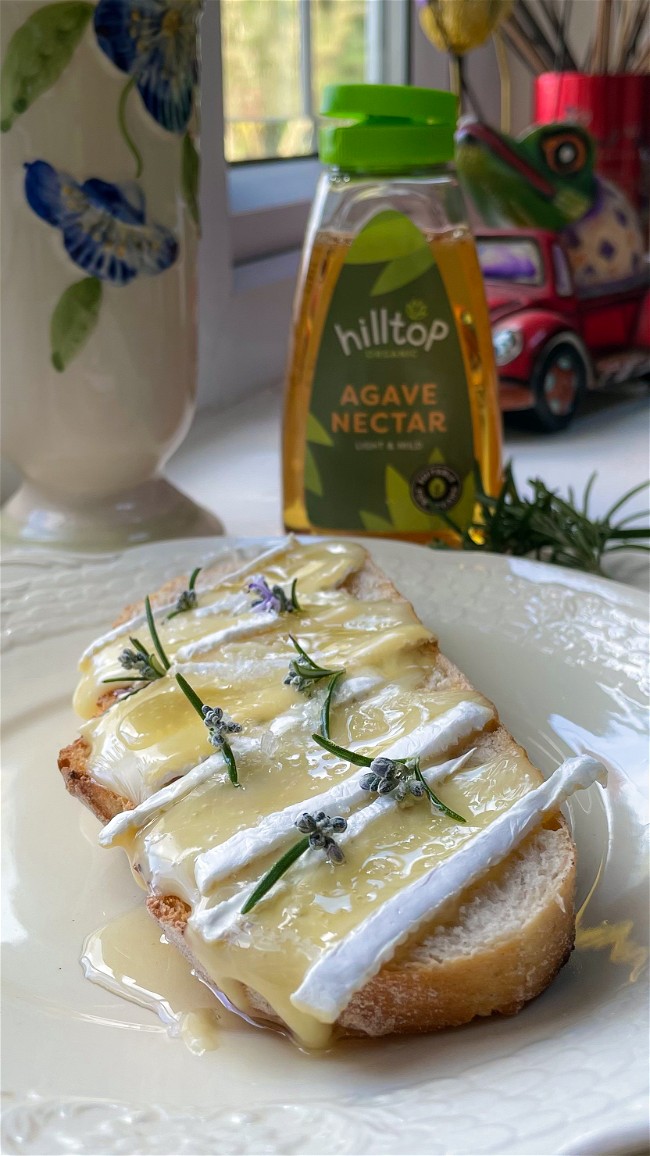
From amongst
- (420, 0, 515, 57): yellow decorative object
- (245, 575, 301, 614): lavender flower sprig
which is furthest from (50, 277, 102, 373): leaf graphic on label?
(420, 0, 515, 57): yellow decorative object

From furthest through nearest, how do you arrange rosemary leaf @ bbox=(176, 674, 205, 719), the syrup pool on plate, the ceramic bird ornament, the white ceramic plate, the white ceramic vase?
the ceramic bird ornament → the white ceramic vase → rosemary leaf @ bbox=(176, 674, 205, 719) → the syrup pool on plate → the white ceramic plate

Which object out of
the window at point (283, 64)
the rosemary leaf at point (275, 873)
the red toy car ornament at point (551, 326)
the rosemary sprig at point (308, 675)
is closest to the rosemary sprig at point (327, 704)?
the rosemary sprig at point (308, 675)

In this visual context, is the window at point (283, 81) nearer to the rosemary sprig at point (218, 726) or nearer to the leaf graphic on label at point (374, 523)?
the leaf graphic on label at point (374, 523)

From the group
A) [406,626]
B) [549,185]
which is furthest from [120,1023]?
[549,185]

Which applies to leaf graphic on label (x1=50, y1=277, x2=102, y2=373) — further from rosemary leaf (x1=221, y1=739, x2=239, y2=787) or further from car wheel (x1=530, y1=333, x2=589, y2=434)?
car wheel (x1=530, y1=333, x2=589, y2=434)

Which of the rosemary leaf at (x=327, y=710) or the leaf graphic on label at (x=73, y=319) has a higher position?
the leaf graphic on label at (x=73, y=319)

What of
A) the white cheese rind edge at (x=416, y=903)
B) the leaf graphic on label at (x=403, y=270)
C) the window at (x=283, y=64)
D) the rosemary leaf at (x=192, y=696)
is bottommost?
the white cheese rind edge at (x=416, y=903)

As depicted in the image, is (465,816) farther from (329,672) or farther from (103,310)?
(103,310)
